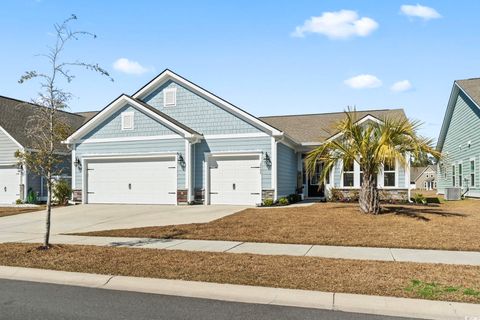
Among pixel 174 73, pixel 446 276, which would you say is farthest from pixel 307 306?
pixel 174 73

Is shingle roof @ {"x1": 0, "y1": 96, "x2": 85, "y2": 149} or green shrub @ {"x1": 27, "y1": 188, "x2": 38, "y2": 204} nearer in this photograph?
green shrub @ {"x1": 27, "y1": 188, "x2": 38, "y2": 204}

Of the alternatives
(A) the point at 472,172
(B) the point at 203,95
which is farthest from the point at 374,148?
(A) the point at 472,172

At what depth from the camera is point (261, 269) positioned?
24.4ft

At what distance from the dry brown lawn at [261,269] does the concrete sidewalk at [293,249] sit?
1.78 feet

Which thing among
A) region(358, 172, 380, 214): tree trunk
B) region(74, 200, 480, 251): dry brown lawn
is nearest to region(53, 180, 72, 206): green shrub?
region(74, 200, 480, 251): dry brown lawn

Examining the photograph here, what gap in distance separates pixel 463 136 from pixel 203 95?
17.1 meters

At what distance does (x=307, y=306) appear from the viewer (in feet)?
19.0

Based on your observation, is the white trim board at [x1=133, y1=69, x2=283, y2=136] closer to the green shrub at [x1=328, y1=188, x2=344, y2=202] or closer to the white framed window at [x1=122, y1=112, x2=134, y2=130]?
the white framed window at [x1=122, y1=112, x2=134, y2=130]

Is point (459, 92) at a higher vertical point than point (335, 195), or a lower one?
higher

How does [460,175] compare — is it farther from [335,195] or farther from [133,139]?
[133,139]

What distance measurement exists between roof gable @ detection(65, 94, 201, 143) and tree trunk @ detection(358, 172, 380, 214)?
8.60 metres

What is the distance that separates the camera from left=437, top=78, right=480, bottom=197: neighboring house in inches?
919

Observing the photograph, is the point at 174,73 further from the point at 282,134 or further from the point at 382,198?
the point at 382,198

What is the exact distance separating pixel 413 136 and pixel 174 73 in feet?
40.8
